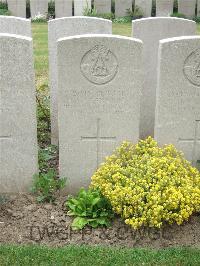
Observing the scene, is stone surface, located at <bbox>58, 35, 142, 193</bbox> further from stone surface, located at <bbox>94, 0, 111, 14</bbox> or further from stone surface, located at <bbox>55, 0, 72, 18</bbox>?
stone surface, located at <bbox>94, 0, 111, 14</bbox>

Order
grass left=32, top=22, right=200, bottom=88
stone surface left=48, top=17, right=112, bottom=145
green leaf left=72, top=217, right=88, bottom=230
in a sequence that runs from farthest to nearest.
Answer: grass left=32, top=22, right=200, bottom=88, stone surface left=48, top=17, right=112, bottom=145, green leaf left=72, top=217, right=88, bottom=230

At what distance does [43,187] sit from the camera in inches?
210

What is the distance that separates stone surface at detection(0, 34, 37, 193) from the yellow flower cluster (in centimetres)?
79

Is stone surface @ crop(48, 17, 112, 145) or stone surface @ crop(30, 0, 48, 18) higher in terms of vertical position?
stone surface @ crop(30, 0, 48, 18)

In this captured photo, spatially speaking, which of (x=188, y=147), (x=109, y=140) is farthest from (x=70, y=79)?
(x=188, y=147)

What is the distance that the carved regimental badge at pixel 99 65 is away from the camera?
16.4 feet

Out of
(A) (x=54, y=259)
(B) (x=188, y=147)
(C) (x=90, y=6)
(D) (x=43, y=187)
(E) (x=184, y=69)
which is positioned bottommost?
(A) (x=54, y=259)

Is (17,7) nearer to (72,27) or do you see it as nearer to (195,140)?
(72,27)

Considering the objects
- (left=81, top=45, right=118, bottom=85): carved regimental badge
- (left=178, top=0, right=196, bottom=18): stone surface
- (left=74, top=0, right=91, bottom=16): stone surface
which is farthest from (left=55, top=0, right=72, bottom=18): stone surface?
(left=81, top=45, right=118, bottom=85): carved regimental badge

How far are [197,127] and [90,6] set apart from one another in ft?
40.6

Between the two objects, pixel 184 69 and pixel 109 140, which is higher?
pixel 184 69

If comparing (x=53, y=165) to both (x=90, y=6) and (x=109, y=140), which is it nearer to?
(x=109, y=140)

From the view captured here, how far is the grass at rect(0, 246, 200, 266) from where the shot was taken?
14.5 feet

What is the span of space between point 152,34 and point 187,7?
449 inches
